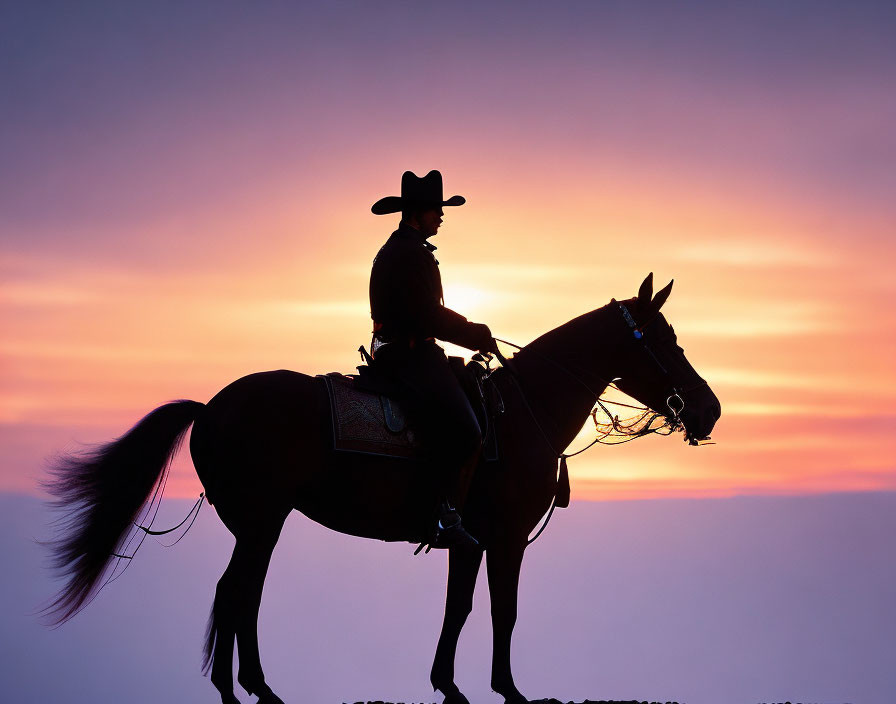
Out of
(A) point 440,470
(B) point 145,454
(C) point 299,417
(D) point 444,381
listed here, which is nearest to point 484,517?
(A) point 440,470

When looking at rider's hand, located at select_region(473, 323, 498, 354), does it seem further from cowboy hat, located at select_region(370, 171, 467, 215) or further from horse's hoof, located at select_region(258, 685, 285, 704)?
horse's hoof, located at select_region(258, 685, 285, 704)

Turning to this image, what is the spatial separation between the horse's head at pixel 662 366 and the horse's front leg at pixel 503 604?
232 centimetres

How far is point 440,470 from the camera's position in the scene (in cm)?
1069

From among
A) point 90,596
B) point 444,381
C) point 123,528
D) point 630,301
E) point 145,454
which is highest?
point 630,301

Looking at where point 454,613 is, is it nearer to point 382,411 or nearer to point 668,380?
point 382,411

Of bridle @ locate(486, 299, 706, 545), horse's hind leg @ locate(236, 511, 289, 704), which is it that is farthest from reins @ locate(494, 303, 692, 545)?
horse's hind leg @ locate(236, 511, 289, 704)

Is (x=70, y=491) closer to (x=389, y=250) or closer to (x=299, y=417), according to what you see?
(x=299, y=417)

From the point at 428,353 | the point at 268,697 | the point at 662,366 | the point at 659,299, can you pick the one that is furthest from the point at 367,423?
the point at 659,299

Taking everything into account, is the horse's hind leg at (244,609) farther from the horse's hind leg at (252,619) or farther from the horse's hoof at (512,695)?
the horse's hoof at (512,695)

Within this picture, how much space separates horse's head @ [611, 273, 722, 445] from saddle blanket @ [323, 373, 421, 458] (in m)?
2.60

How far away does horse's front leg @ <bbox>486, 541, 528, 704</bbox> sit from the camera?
10891 millimetres

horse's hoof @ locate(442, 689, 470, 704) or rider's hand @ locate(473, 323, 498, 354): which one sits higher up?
rider's hand @ locate(473, 323, 498, 354)

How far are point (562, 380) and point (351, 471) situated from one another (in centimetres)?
262

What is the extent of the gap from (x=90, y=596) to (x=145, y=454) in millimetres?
1432
